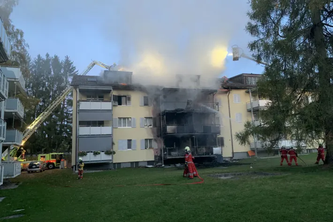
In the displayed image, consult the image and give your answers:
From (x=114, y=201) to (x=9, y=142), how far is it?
15132mm

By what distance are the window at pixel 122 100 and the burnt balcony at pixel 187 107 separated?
4.13 m

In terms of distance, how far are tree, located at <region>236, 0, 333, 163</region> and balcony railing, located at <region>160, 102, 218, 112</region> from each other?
48.6ft

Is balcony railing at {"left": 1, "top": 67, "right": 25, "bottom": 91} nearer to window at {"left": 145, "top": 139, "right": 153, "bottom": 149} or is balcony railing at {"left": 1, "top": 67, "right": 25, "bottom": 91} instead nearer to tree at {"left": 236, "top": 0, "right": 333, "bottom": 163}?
window at {"left": 145, "top": 139, "right": 153, "bottom": 149}

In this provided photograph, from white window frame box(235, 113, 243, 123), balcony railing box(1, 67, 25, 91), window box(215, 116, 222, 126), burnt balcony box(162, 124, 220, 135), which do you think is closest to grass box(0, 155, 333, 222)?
balcony railing box(1, 67, 25, 91)

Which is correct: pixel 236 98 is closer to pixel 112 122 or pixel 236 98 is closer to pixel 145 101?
pixel 145 101

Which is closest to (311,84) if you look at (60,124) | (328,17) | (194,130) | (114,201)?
(328,17)

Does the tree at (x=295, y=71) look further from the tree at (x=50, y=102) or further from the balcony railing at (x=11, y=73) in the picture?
the tree at (x=50, y=102)

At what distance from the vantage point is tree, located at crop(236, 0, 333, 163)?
1395 centimetres

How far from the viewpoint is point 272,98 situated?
631 inches

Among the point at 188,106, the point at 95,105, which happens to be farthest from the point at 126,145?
the point at 188,106

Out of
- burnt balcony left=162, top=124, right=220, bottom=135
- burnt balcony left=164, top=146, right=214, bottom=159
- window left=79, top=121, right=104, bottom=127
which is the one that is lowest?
burnt balcony left=164, top=146, right=214, bottom=159

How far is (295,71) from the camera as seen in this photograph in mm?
15359

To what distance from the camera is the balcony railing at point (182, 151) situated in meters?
29.9

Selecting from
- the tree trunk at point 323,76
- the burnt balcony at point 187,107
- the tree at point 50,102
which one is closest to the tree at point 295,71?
the tree trunk at point 323,76
